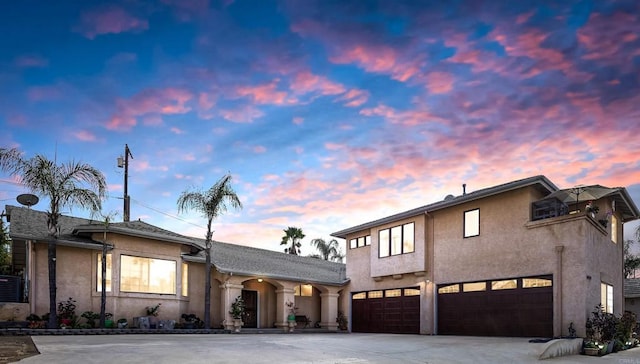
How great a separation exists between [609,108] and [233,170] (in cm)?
1593

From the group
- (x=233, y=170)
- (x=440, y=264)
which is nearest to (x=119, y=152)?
(x=233, y=170)

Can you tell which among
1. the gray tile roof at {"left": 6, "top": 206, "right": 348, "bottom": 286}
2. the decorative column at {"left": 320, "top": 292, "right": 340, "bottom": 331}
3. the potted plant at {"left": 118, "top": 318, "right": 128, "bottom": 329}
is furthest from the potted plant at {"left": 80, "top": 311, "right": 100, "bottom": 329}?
the decorative column at {"left": 320, "top": 292, "right": 340, "bottom": 331}

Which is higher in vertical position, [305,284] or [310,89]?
[310,89]

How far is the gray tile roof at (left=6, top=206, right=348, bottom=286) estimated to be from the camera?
19438 mm

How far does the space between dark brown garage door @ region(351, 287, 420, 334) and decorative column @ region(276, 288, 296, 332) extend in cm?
373

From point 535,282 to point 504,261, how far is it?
1464 millimetres

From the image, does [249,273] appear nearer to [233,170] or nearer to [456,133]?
[233,170]

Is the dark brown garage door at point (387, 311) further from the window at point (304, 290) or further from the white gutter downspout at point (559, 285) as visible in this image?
the white gutter downspout at point (559, 285)

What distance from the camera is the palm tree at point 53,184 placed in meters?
17.9

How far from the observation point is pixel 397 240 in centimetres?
2458

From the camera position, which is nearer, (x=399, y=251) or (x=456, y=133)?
(x=456, y=133)

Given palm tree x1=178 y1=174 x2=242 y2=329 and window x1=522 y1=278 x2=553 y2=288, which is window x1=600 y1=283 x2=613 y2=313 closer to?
window x1=522 y1=278 x2=553 y2=288

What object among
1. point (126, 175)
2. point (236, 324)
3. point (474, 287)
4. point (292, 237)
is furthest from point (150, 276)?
point (292, 237)

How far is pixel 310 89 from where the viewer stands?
1877 centimetres
